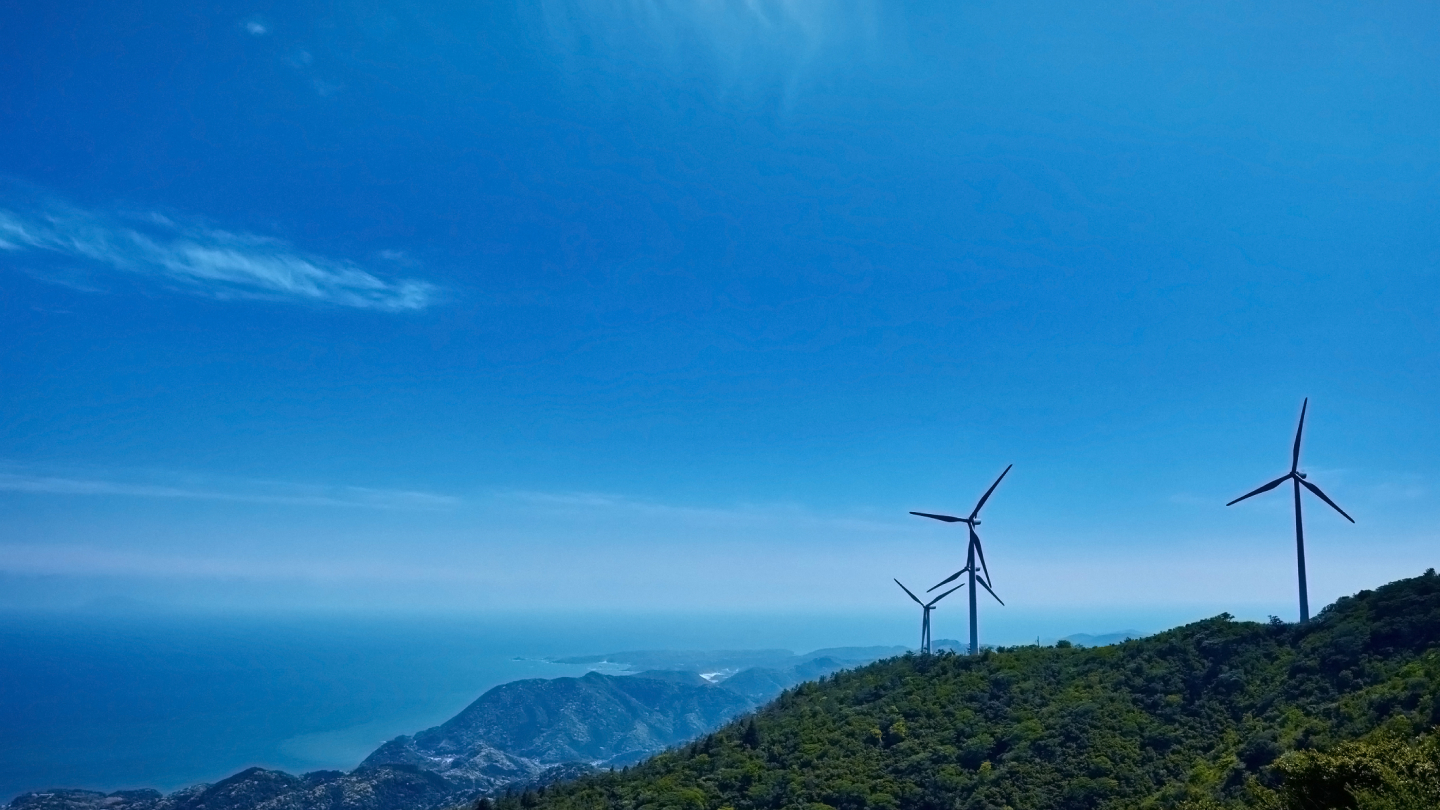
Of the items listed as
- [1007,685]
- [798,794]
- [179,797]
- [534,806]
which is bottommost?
[179,797]

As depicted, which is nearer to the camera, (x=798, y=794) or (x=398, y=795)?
(x=798, y=794)

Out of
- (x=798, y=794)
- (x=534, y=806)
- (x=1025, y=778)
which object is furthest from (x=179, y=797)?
(x=1025, y=778)

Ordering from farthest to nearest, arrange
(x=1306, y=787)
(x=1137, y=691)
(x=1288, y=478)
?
1. (x=1288, y=478)
2. (x=1137, y=691)
3. (x=1306, y=787)

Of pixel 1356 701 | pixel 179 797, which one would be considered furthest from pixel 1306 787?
pixel 179 797

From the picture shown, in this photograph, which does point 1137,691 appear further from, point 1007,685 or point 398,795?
point 398,795

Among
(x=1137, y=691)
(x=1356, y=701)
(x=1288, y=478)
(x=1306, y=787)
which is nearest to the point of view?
(x=1306, y=787)

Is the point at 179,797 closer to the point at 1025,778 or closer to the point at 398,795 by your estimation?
the point at 398,795

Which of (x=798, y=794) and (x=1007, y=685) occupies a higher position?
(x=1007, y=685)
